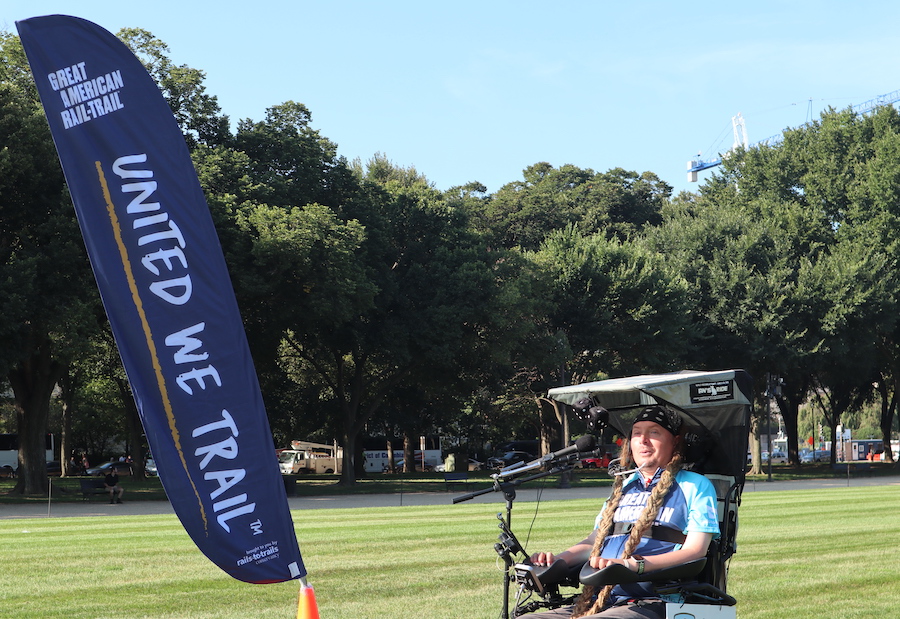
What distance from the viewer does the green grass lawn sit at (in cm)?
1087

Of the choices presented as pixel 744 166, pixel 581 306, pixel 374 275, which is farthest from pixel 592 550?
pixel 744 166

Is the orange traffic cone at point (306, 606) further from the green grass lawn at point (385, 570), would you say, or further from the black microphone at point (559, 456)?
the green grass lawn at point (385, 570)

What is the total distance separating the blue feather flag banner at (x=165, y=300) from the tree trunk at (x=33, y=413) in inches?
1381

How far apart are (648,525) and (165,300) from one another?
3.29m

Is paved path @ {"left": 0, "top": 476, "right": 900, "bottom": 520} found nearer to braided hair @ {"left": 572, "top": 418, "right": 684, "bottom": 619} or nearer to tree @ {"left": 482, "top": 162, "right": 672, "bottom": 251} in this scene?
braided hair @ {"left": 572, "top": 418, "right": 684, "bottom": 619}

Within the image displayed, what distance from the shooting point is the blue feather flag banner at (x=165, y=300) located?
6.30 meters

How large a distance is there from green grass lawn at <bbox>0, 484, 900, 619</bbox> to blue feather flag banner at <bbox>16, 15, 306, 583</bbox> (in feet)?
9.32

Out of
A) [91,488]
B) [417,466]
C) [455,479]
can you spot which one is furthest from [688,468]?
[417,466]

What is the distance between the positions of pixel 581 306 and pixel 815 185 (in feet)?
61.9

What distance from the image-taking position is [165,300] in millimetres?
6426

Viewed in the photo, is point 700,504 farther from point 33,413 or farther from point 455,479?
point 455,479

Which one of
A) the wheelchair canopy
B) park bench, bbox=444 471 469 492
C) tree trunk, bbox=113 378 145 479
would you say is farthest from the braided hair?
tree trunk, bbox=113 378 145 479

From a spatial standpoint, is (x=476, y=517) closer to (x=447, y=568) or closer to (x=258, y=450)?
(x=447, y=568)

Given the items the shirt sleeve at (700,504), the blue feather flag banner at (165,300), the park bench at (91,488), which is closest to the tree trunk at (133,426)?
the park bench at (91,488)
